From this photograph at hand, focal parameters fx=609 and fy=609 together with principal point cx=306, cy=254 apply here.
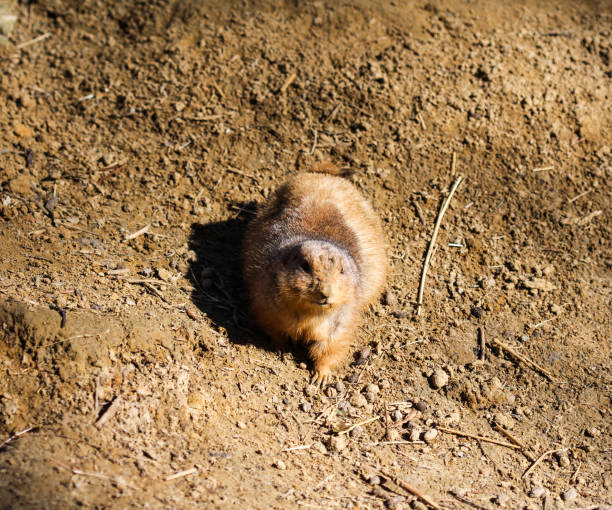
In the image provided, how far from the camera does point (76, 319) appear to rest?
13.8ft

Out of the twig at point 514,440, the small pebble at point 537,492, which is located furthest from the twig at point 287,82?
the small pebble at point 537,492

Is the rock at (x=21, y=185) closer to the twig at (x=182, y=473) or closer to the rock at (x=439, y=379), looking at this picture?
the twig at (x=182, y=473)

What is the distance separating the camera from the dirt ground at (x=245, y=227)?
3.95m

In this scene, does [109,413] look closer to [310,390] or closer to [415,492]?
[310,390]

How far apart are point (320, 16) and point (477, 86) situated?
207 centimetres

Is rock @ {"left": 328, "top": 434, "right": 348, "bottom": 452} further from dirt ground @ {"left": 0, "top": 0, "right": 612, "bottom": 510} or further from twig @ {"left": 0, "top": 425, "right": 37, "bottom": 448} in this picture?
twig @ {"left": 0, "top": 425, "right": 37, "bottom": 448}

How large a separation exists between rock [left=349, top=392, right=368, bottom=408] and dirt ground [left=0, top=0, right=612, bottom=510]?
0.04 meters

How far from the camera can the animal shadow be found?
5.21m

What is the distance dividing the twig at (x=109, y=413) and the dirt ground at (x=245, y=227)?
0.01 m

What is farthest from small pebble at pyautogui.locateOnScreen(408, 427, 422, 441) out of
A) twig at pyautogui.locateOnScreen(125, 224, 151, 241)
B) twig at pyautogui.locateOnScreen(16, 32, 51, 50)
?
twig at pyautogui.locateOnScreen(16, 32, 51, 50)

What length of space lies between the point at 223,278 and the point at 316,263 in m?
1.44

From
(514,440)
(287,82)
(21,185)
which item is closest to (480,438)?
(514,440)

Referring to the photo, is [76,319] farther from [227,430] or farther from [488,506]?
[488,506]

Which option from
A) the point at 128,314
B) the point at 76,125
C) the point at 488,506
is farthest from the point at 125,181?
the point at 488,506
